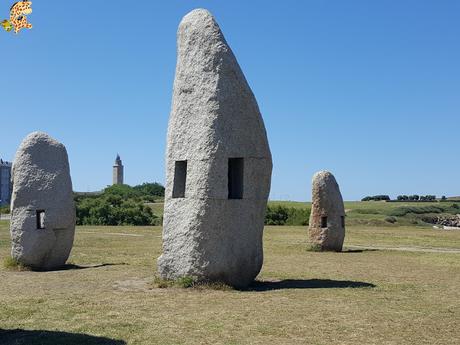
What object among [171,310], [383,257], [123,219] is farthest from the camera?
[123,219]

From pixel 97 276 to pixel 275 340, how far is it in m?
7.52

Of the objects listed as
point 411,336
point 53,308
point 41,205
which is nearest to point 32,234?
point 41,205

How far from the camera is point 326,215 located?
22906 millimetres

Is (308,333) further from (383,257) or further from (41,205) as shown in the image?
(383,257)

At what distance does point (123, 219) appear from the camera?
4431 cm

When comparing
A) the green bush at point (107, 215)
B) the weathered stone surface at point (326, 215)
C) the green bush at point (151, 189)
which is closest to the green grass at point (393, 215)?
the green bush at point (107, 215)

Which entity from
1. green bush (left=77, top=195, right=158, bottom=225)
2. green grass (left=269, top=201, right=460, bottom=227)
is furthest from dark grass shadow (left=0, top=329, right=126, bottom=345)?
green grass (left=269, top=201, right=460, bottom=227)

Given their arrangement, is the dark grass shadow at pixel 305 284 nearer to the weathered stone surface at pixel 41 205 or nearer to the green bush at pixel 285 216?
the weathered stone surface at pixel 41 205

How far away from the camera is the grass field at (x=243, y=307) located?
311 inches

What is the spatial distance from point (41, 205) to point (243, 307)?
8250 mm

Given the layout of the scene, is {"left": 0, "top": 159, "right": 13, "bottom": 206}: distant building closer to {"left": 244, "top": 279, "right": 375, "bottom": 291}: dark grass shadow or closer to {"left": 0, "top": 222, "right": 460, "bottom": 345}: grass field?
{"left": 0, "top": 222, "right": 460, "bottom": 345}: grass field

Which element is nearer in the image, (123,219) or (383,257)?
(383,257)

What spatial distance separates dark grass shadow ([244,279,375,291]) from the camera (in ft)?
41.0

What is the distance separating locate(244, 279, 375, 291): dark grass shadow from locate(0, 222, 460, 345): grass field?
0.02 m
